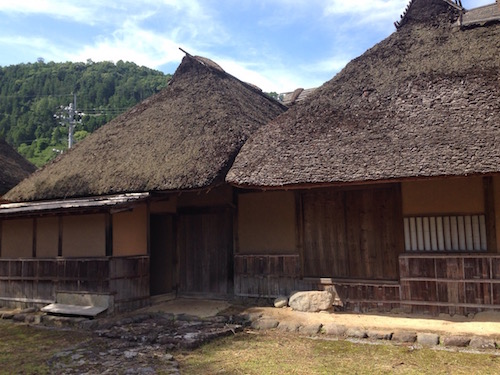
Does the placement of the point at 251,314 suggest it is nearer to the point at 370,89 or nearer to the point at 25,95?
the point at 370,89

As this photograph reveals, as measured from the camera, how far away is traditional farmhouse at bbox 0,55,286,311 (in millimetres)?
8789

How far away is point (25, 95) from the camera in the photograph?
1628 inches

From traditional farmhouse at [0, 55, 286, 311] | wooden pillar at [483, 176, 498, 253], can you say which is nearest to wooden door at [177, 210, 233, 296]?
traditional farmhouse at [0, 55, 286, 311]

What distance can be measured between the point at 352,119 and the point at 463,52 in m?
2.84

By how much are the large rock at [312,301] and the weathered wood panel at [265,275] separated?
51 cm

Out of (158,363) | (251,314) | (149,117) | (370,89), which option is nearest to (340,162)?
(370,89)

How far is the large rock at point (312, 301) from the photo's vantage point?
8062 mm

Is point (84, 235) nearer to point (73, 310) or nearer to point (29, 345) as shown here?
point (73, 310)

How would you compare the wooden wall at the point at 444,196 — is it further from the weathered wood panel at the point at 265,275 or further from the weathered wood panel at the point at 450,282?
the weathered wood panel at the point at 265,275

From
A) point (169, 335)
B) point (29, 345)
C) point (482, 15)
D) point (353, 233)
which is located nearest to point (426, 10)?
point (482, 15)

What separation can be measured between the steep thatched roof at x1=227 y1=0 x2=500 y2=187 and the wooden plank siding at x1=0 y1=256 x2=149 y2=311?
3082 millimetres

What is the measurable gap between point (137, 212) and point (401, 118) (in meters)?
5.86

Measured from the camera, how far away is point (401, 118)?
315 inches

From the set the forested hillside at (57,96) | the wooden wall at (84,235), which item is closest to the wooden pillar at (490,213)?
the wooden wall at (84,235)
